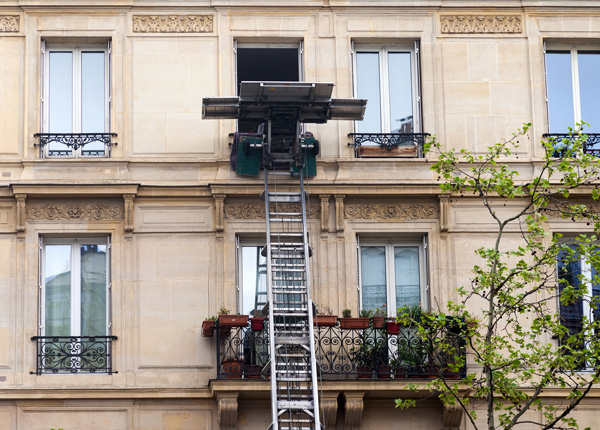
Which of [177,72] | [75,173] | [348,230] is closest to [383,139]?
[348,230]

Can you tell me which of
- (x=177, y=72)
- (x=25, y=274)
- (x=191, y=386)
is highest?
(x=177, y=72)

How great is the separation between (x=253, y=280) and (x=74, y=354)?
324 cm

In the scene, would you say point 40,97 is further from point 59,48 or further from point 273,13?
point 273,13

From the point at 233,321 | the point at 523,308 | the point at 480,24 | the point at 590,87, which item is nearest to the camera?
the point at 523,308

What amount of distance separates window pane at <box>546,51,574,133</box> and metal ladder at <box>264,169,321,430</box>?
484cm

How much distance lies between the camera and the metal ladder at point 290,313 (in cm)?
2205

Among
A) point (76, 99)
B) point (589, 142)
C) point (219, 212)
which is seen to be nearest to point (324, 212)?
point (219, 212)

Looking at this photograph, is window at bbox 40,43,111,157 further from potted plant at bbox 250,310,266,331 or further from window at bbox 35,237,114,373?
potted plant at bbox 250,310,266,331

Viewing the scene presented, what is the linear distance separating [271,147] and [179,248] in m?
2.30

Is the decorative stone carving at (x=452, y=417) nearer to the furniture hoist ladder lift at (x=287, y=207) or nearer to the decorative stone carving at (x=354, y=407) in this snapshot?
the decorative stone carving at (x=354, y=407)

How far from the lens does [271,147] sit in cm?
2455

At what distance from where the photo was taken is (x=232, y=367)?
23.4 meters

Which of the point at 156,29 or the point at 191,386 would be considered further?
the point at 156,29

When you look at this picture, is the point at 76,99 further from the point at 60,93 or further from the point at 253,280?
the point at 253,280
